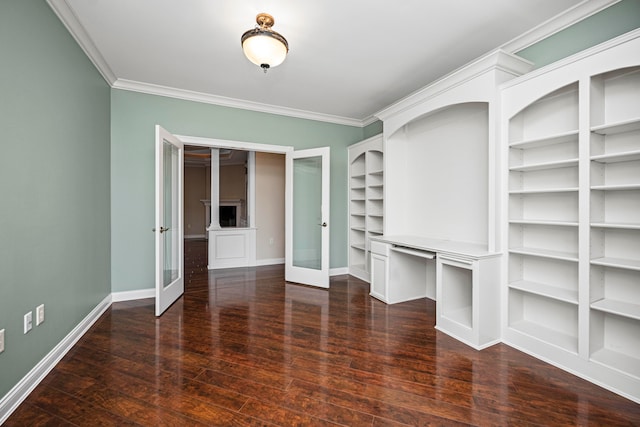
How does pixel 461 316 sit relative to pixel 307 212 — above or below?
below

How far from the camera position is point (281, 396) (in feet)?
5.94

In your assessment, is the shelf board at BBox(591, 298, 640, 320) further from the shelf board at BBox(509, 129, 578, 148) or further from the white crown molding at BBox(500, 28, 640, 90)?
the white crown molding at BBox(500, 28, 640, 90)

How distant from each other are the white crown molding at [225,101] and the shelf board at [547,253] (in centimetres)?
347

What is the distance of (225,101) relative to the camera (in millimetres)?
4129

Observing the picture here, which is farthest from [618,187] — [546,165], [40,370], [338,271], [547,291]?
[40,370]

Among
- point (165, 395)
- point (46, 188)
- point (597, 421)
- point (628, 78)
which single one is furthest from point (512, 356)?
point (46, 188)

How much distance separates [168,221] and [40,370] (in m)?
1.81

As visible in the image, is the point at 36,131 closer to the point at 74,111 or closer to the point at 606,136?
the point at 74,111

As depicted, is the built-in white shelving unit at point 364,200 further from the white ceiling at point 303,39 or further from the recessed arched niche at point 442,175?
the white ceiling at point 303,39

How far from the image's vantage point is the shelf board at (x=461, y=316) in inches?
104

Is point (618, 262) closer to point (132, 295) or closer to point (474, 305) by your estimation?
point (474, 305)

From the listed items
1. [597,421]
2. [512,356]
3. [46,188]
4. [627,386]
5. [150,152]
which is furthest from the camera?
[150,152]

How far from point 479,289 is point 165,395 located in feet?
→ 8.26

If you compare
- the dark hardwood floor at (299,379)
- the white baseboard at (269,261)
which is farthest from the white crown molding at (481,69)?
A: the white baseboard at (269,261)
